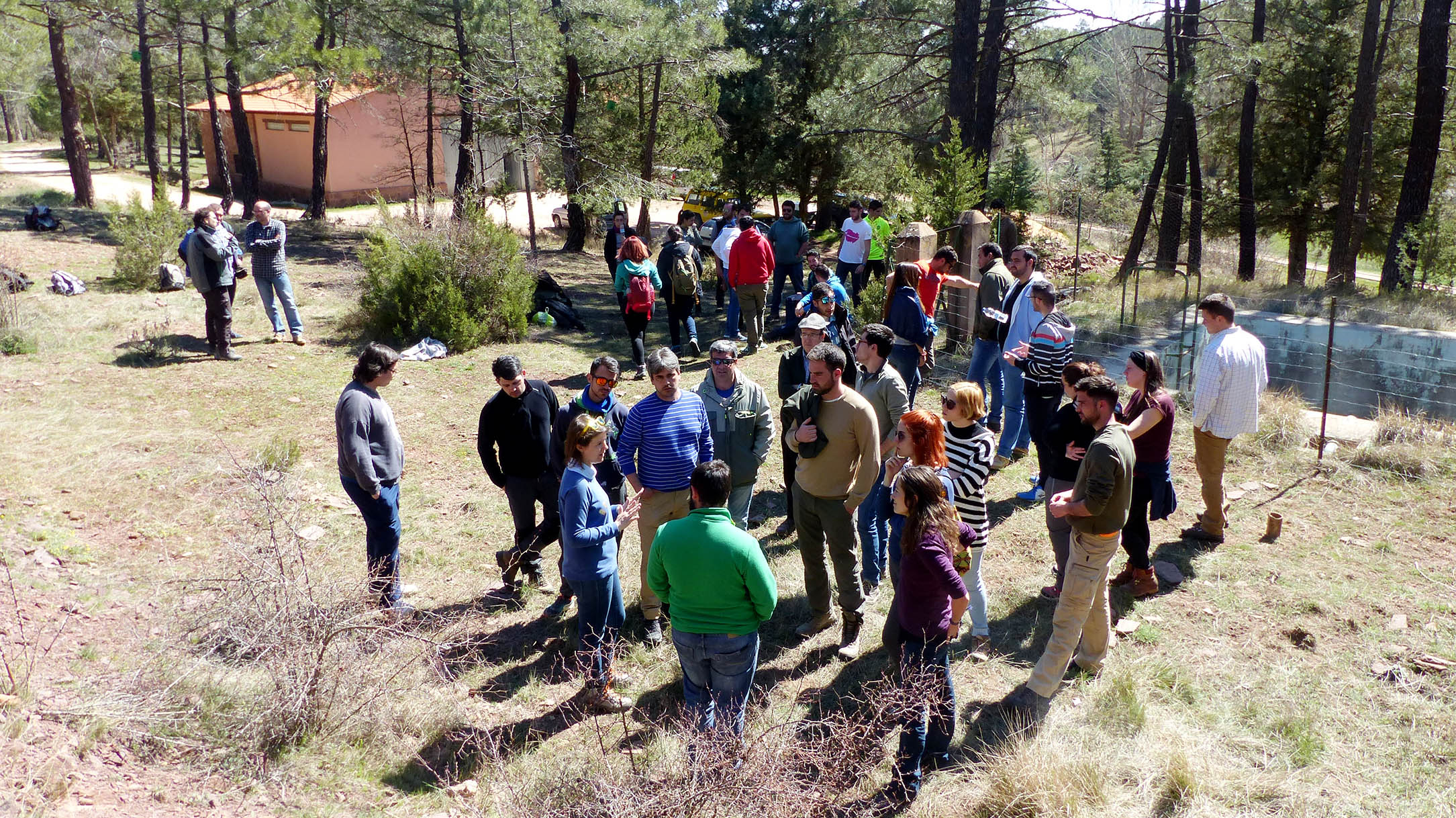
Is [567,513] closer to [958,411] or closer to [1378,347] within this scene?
[958,411]

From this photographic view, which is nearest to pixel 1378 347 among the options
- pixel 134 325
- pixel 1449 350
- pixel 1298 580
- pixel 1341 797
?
pixel 1449 350

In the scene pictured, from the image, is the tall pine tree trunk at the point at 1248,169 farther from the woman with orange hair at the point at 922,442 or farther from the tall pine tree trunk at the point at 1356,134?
the woman with orange hair at the point at 922,442

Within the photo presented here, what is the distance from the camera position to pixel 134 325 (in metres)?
11.2

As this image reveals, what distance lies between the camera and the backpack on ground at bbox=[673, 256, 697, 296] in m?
10.8

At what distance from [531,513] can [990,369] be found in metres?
4.26

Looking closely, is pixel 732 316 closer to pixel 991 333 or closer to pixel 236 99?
pixel 991 333

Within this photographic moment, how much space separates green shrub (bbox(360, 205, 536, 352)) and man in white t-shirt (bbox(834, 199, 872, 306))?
4.31m

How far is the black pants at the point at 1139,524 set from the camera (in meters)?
5.52

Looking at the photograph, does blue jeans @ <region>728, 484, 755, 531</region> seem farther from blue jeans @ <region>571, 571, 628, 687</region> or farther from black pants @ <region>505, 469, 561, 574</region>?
black pants @ <region>505, 469, 561, 574</region>

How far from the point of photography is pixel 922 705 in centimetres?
370

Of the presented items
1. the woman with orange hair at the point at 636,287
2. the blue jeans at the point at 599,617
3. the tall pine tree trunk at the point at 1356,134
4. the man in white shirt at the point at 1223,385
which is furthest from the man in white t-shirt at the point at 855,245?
the tall pine tree trunk at the point at 1356,134

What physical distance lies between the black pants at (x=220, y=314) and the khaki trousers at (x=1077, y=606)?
9.29 meters

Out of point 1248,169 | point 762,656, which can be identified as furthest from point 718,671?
point 1248,169

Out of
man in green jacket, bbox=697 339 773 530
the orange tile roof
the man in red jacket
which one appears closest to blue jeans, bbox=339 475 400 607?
man in green jacket, bbox=697 339 773 530
